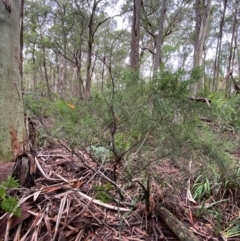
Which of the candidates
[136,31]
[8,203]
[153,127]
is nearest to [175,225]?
[153,127]

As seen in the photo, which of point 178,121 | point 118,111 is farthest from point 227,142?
point 118,111

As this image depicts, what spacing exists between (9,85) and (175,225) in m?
1.55

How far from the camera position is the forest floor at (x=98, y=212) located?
1354mm

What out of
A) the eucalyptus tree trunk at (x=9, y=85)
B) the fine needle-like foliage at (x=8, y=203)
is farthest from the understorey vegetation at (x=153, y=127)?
the fine needle-like foliage at (x=8, y=203)

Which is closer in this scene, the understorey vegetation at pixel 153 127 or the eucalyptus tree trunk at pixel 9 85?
the understorey vegetation at pixel 153 127

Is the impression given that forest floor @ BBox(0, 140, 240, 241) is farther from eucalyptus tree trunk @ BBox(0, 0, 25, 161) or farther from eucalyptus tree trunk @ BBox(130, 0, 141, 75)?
eucalyptus tree trunk @ BBox(130, 0, 141, 75)

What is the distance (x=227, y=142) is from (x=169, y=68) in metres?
0.70

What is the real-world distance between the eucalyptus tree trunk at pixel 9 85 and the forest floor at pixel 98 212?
0.32m

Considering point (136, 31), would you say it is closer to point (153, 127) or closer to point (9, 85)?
point (9, 85)

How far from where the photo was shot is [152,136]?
63.2 inches

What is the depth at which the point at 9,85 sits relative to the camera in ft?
5.51

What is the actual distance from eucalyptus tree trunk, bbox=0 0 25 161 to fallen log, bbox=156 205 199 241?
1.17 meters

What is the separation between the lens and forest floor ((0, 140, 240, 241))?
4.44ft

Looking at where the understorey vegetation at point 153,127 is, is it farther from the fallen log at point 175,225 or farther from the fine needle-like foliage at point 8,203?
the fine needle-like foliage at point 8,203
